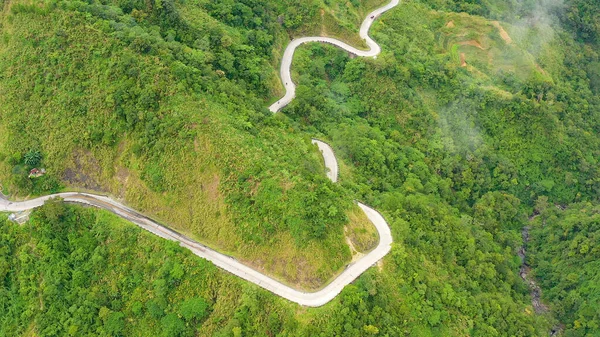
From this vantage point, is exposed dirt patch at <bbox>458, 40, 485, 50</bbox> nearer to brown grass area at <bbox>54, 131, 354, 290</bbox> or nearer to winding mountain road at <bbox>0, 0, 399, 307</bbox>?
winding mountain road at <bbox>0, 0, 399, 307</bbox>

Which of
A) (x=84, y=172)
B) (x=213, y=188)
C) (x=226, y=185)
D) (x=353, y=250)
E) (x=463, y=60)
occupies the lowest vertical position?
(x=84, y=172)

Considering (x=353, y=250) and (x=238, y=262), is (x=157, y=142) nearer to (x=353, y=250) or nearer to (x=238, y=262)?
(x=238, y=262)

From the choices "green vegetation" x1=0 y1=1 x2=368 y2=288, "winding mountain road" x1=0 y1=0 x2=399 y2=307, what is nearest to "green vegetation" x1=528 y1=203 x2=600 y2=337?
"winding mountain road" x1=0 y1=0 x2=399 y2=307

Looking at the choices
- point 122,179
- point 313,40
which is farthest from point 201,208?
point 313,40

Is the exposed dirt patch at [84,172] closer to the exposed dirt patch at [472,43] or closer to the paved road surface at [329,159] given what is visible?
the paved road surface at [329,159]

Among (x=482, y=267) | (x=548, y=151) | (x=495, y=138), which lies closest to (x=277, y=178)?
(x=482, y=267)

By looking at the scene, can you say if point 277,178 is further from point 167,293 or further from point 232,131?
point 167,293
